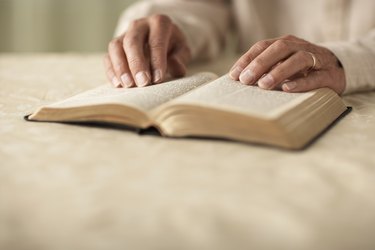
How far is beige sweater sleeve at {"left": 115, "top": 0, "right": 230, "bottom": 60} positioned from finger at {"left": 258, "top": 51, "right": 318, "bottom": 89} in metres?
0.52

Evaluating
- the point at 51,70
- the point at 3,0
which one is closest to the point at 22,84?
the point at 51,70

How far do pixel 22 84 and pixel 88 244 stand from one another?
79 centimetres

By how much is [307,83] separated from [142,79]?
0.29 meters

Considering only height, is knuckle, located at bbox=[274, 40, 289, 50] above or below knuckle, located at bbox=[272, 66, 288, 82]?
above

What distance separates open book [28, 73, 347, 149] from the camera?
63 centimetres

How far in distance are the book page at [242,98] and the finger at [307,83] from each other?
0.02 m

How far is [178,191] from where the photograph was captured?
1.69 ft

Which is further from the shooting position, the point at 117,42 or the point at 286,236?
the point at 117,42

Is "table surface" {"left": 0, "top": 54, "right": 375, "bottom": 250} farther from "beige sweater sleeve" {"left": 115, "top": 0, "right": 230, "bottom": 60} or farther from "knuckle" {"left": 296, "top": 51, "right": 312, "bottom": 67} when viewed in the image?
"beige sweater sleeve" {"left": 115, "top": 0, "right": 230, "bottom": 60}

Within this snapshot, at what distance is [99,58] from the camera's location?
158cm

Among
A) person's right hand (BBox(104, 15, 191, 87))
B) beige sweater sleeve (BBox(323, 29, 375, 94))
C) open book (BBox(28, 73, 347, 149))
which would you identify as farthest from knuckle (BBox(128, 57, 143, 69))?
beige sweater sleeve (BBox(323, 29, 375, 94))

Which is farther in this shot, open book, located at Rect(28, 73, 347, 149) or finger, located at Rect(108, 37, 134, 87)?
finger, located at Rect(108, 37, 134, 87)

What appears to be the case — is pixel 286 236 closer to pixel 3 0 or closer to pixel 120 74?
pixel 120 74

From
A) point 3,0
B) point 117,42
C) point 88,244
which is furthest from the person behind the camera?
point 3,0
